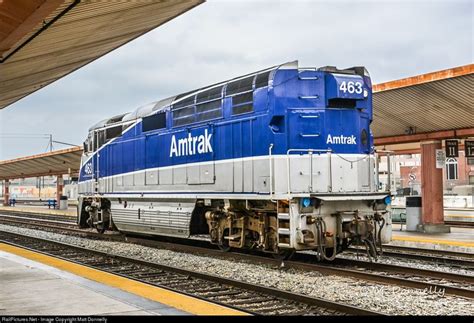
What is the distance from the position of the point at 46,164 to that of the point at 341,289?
3688 cm

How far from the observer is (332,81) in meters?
11.2

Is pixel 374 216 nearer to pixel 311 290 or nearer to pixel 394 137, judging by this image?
pixel 311 290

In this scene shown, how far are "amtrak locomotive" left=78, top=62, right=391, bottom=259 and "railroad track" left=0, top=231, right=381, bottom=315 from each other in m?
1.92

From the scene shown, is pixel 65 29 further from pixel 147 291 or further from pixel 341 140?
pixel 341 140

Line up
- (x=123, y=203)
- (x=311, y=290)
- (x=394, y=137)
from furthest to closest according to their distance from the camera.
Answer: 1. (x=394, y=137)
2. (x=123, y=203)
3. (x=311, y=290)

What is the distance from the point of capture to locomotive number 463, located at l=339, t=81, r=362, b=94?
1120 centimetres

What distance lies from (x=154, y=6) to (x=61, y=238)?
12049 mm

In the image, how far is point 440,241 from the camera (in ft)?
51.0

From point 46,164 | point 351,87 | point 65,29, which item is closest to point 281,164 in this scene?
point 351,87

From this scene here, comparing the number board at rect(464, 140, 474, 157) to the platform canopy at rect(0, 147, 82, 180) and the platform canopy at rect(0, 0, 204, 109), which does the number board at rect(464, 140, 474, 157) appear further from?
the platform canopy at rect(0, 147, 82, 180)

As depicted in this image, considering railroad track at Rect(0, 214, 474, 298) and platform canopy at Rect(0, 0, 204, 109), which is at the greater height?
platform canopy at Rect(0, 0, 204, 109)

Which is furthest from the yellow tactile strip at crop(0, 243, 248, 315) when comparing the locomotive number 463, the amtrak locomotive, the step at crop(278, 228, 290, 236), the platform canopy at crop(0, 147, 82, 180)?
the platform canopy at crop(0, 147, 82, 180)

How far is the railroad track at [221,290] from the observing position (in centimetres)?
714

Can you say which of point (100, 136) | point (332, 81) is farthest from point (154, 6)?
point (100, 136)
